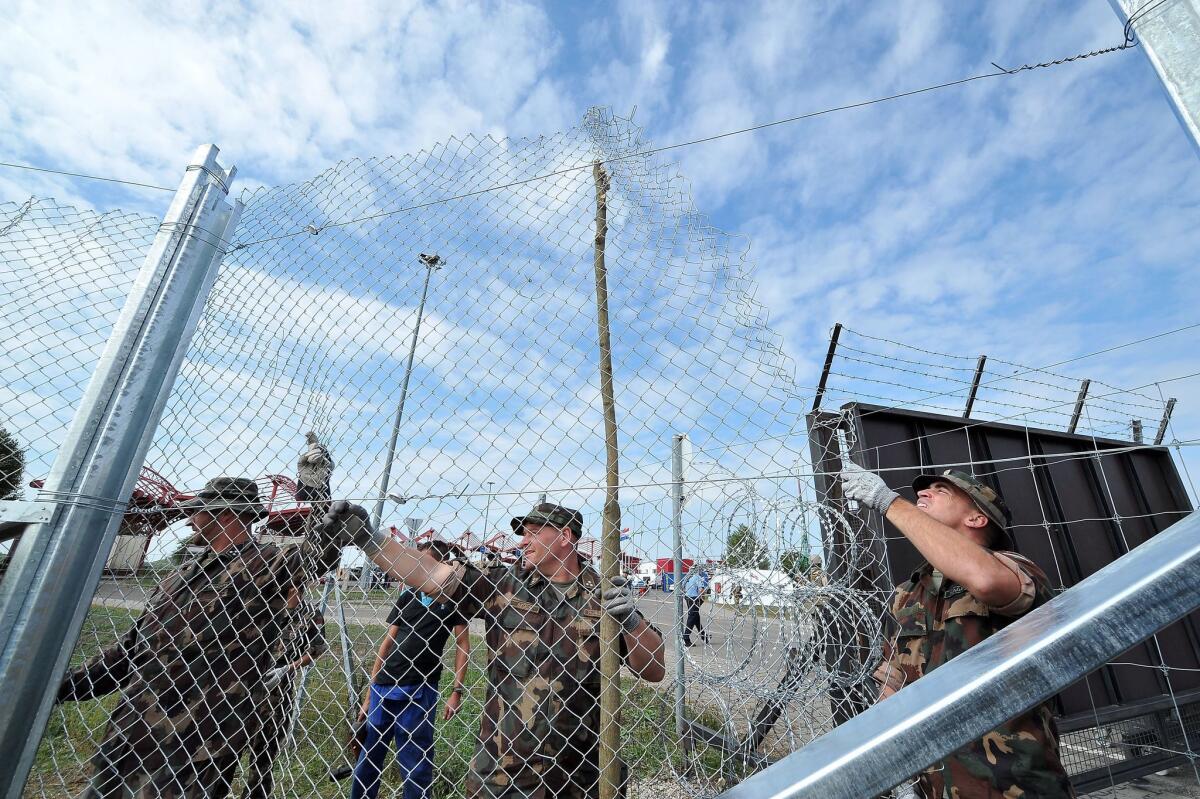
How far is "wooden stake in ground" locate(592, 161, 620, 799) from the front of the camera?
2355mm

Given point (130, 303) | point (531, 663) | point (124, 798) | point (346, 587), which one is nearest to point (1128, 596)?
point (531, 663)

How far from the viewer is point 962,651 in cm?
182

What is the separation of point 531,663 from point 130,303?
78.2 inches

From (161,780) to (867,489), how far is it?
3356mm

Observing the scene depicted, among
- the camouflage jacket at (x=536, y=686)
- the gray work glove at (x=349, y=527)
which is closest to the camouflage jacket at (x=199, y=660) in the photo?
the gray work glove at (x=349, y=527)

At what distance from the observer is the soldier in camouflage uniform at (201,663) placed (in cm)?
241

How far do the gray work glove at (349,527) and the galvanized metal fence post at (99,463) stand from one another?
0.66 meters

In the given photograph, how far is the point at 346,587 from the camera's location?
2893 millimetres

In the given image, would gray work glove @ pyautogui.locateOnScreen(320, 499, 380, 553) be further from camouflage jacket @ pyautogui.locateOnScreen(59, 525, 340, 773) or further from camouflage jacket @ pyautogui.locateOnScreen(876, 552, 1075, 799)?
camouflage jacket @ pyautogui.locateOnScreen(876, 552, 1075, 799)

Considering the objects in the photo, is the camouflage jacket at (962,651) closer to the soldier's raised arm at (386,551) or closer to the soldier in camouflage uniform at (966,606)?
the soldier in camouflage uniform at (966,606)

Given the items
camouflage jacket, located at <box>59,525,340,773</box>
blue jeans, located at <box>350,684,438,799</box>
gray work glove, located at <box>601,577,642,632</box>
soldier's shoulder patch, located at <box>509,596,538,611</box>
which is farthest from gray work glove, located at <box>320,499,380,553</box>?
blue jeans, located at <box>350,684,438,799</box>

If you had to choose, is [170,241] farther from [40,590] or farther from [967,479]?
[967,479]

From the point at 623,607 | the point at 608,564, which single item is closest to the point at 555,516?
the point at 608,564

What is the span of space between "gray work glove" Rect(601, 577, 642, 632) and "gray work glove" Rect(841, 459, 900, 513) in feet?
3.49
